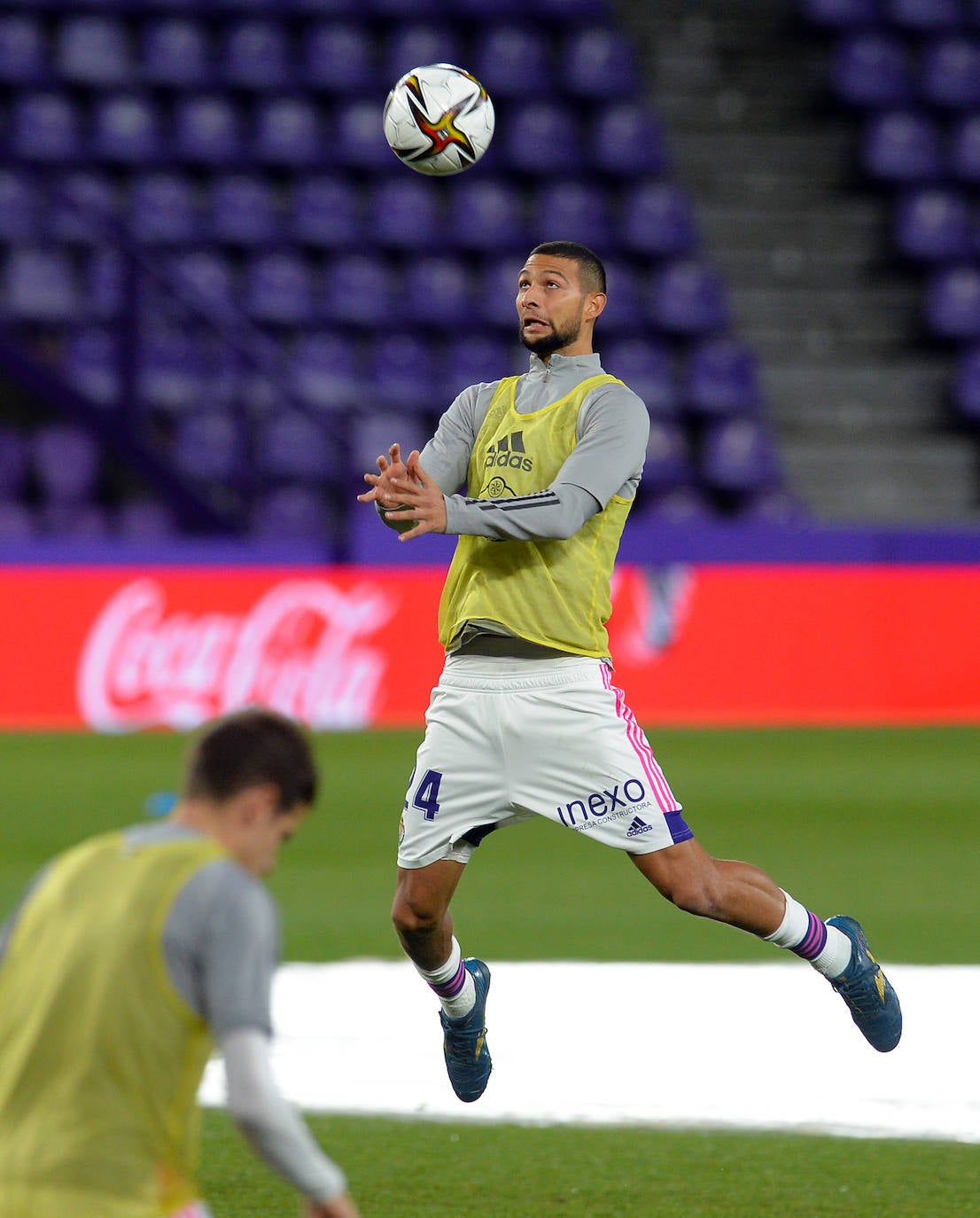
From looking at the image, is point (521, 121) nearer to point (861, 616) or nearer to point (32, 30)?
point (32, 30)

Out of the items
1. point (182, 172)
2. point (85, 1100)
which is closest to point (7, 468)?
point (182, 172)

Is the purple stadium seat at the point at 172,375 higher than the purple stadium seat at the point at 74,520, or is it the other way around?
the purple stadium seat at the point at 172,375

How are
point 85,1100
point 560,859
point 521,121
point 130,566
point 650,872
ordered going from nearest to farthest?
point 85,1100 < point 650,872 < point 560,859 < point 130,566 < point 521,121

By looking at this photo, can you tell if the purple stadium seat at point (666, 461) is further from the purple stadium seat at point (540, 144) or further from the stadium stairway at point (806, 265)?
the purple stadium seat at point (540, 144)

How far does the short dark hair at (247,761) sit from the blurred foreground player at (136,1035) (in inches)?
3.5

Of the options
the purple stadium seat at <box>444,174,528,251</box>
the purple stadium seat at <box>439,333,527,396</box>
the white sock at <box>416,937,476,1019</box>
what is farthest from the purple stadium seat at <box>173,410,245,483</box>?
the white sock at <box>416,937,476,1019</box>

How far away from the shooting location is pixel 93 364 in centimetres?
1645

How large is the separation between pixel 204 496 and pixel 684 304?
5.74 m

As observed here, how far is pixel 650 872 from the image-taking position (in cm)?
486

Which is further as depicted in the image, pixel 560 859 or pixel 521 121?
pixel 521 121

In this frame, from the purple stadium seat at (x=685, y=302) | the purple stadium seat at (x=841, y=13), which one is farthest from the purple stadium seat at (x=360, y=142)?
the purple stadium seat at (x=841, y=13)

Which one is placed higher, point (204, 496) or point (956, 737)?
point (204, 496)

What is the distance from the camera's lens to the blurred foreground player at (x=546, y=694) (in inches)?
190

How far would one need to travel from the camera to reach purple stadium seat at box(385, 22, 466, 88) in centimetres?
1923
